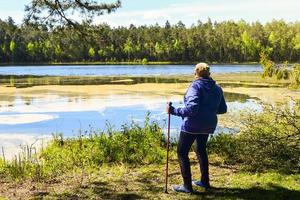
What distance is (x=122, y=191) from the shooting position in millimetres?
7324

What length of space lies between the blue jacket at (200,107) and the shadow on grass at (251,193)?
945mm

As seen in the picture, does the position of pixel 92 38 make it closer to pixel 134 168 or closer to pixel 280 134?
pixel 134 168

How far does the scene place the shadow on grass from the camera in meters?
6.81

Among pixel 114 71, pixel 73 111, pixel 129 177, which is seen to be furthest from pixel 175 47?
pixel 129 177

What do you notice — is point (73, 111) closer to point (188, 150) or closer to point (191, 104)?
point (188, 150)

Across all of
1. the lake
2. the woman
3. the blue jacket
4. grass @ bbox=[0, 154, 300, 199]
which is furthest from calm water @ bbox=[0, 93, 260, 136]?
the blue jacket

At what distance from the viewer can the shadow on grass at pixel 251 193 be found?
6.81m

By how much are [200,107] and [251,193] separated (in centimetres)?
151

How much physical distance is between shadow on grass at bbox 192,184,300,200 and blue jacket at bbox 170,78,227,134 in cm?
94

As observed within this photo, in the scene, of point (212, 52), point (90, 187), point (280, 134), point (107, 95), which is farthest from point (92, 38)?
point (212, 52)

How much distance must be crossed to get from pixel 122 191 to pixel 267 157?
8.98 feet

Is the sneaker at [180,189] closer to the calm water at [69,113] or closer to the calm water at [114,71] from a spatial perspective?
the calm water at [69,113]

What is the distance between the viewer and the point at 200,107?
663 cm

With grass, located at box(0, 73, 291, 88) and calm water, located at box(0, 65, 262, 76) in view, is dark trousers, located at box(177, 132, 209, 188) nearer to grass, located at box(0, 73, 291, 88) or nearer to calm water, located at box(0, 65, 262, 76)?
grass, located at box(0, 73, 291, 88)
